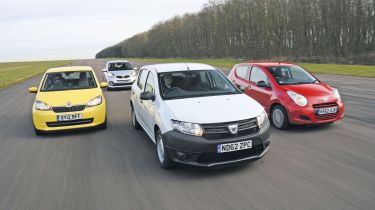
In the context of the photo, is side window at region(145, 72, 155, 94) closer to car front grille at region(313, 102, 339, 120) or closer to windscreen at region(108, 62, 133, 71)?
car front grille at region(313, 102, 339, 120)

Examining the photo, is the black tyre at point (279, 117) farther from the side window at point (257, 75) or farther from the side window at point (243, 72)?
the side window at point (243, 72)

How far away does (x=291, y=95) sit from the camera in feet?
23.8

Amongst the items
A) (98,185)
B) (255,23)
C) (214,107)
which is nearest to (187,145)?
(214,107)

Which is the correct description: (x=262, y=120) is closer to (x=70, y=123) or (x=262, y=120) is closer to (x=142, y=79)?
(x=142, y=79)

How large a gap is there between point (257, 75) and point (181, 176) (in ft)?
15.0

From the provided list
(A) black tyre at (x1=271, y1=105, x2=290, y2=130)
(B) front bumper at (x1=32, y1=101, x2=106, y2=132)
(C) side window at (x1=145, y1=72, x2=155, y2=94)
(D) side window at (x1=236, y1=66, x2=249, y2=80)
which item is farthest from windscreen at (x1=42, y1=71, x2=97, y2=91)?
(A) black tyre at (x1=271, y1=105, x2=290, y2=130)

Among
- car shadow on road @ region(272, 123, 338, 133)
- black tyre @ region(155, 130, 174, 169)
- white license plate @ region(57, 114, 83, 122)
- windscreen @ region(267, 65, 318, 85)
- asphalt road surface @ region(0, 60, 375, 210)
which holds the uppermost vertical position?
windscreen @ region(267, 65, 318, 85)

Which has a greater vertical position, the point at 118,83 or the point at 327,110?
the point at 118,83

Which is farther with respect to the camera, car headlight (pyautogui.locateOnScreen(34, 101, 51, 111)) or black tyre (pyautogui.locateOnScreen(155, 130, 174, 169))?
car headlight (pyautogui.locateOnScreen(34, 101, 51, 111))

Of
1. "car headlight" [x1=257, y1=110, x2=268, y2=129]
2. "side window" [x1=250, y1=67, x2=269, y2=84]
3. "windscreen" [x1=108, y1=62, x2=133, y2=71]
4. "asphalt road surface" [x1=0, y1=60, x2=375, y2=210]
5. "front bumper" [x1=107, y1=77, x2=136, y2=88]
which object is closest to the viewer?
"asphalt road surface" [x1=0, y1=60, x2=375, y2=210]

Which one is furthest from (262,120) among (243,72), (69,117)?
(69,117)

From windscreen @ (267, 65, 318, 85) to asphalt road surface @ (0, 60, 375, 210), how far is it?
47.7 inches

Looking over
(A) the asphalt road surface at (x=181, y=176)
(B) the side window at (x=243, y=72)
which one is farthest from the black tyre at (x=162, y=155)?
(B) the side window at (x=243, y=72)

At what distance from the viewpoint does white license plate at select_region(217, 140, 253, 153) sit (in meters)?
4.63
